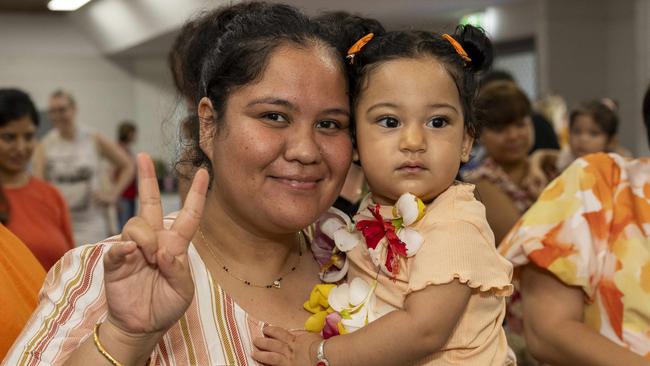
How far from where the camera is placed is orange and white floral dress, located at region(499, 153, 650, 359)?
2.31 metres

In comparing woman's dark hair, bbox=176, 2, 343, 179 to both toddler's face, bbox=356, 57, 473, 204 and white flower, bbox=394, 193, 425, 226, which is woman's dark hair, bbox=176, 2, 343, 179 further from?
white flower, bbox=394, 193, 425, 226

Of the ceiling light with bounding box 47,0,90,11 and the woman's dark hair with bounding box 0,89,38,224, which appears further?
the ceiling light with bounding box 47,0,90,11

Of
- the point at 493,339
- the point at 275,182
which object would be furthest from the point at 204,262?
the point at 493,339

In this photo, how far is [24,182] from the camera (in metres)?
4.66

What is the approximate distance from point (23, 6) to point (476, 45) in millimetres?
14299

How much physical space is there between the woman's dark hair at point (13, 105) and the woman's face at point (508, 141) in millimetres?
2455

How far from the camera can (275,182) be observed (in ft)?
6.17

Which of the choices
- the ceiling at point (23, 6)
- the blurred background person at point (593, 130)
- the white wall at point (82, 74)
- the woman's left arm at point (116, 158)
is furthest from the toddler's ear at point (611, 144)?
the ceiling at point (23, 6)

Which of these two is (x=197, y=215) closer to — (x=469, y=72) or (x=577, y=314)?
(x=469, y=72)

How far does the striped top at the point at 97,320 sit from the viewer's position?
168cm

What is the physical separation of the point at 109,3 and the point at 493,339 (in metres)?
14.2

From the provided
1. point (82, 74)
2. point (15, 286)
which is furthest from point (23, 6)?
point (15, 286)

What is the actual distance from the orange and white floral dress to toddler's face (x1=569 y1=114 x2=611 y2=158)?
328cm

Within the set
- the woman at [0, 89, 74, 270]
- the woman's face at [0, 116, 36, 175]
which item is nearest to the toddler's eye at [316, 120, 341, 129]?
the woman at [0, 89, 74, 270]
